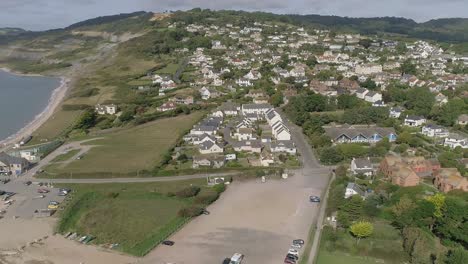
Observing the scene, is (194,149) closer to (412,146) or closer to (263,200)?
(263,200)

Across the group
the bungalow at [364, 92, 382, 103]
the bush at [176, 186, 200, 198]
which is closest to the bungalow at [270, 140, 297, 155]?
the bush at [176, 186, 200, 198]

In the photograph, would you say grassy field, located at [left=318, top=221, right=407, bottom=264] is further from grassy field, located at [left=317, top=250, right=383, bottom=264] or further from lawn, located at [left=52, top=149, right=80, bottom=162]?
lawn, located at [left=52, top=149, right=80, bottom=162]

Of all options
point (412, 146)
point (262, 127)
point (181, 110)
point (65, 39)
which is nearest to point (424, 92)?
point (412, 146)

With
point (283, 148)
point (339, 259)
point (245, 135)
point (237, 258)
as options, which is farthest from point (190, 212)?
point (245, 135)

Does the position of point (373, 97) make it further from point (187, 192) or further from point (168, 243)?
point (168, 243)

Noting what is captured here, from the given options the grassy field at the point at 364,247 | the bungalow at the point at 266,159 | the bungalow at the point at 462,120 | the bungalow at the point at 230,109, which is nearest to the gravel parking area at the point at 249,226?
the grassy field at the point at 364,247

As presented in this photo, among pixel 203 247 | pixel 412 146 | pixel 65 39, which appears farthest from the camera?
pixel 65 39
